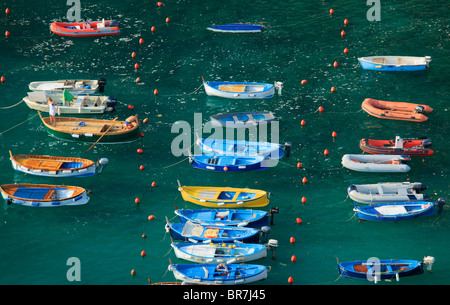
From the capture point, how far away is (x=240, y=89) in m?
83.1

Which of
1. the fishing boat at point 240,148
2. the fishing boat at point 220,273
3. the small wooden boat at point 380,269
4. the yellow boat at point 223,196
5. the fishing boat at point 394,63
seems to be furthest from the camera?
the fishing boat at point 394,63

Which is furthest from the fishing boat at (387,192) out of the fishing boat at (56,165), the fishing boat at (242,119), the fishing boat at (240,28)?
the fishing boat at (240,28)

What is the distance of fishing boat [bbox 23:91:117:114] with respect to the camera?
263 ft

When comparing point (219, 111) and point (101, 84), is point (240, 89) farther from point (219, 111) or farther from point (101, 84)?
point (101, 84)

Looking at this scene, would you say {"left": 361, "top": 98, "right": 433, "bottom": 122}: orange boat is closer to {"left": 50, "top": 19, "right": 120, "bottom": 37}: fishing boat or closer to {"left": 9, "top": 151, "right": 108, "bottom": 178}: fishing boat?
{"left": 9, "top": 151, "right": 108, "bottom": 178}: fishing boat

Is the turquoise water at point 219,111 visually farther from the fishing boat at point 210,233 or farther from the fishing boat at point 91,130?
the fishing boat at point 210,233

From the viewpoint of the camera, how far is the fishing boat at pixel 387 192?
68125 mm

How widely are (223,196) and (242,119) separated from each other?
1261 centimetres

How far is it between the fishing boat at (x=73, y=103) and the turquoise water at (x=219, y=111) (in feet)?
4.11

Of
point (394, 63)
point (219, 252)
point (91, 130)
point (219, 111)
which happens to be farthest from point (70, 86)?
point (394, 63)

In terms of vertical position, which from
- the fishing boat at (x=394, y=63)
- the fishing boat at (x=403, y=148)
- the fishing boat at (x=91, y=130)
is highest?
the fishing boat at (x=394, y=63)

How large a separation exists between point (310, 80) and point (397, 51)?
11.8 meters
